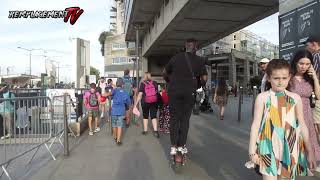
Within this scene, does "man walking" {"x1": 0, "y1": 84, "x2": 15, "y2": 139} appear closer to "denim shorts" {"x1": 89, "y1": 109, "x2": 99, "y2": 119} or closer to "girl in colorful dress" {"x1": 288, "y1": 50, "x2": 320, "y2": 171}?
"girl in colorful dress" {"x1": 288, "y1": 50, "x2": 320, "y2": 171}

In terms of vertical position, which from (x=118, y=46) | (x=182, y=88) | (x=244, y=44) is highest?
(x=244, y=44)

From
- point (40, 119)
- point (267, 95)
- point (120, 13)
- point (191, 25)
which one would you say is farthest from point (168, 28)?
point (120, 13)

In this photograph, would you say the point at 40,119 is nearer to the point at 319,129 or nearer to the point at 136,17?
the point at 319,129

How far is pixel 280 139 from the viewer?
11.7 feet

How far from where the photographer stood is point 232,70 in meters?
72.8

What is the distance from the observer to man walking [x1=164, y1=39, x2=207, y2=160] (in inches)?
252

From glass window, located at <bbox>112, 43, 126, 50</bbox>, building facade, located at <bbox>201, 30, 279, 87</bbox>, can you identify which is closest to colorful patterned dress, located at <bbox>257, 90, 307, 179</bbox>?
building facade, located at <bbox>201, 30, 279, 87</bbox>

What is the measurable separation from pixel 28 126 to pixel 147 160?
2333mm

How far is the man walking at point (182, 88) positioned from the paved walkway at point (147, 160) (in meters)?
0.56

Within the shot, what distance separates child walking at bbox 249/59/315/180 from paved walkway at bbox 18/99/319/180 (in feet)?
8.05

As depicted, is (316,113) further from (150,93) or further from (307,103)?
(150,93)

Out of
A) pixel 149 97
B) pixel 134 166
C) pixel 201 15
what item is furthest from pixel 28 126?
pixel 201 15

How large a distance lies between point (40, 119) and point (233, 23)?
18.8 m

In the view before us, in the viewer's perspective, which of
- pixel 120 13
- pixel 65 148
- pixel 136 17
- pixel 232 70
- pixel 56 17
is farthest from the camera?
pixel 120 13
